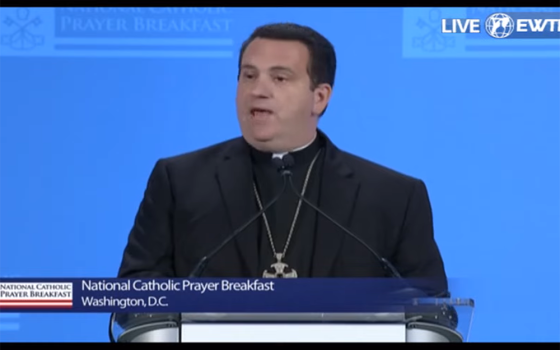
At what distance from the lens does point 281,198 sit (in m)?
5.45

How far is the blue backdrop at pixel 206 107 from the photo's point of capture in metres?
5.52

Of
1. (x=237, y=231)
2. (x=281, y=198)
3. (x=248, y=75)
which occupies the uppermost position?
(x=248, y=75)

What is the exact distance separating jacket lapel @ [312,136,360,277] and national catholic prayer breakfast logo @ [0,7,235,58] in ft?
1.86

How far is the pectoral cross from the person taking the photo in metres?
5.34

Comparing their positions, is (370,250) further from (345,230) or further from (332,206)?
(332,206)

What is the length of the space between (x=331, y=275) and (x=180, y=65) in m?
0.97

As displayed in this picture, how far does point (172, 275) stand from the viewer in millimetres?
5359

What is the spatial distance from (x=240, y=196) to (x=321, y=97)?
475 millimetres

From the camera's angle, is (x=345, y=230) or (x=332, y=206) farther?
(x=332, y=206)

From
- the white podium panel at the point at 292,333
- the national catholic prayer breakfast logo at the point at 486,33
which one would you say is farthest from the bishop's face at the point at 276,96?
the white podium panel at the point at 292,333

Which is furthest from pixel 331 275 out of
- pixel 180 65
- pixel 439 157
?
pixel 180 65

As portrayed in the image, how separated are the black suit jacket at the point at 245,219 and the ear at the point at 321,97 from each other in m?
0.12

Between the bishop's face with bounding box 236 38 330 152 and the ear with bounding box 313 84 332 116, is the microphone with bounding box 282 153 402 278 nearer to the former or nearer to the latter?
the bishop's face with bounding box 236 38 330 152

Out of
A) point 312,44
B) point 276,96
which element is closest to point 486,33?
point 312,44
